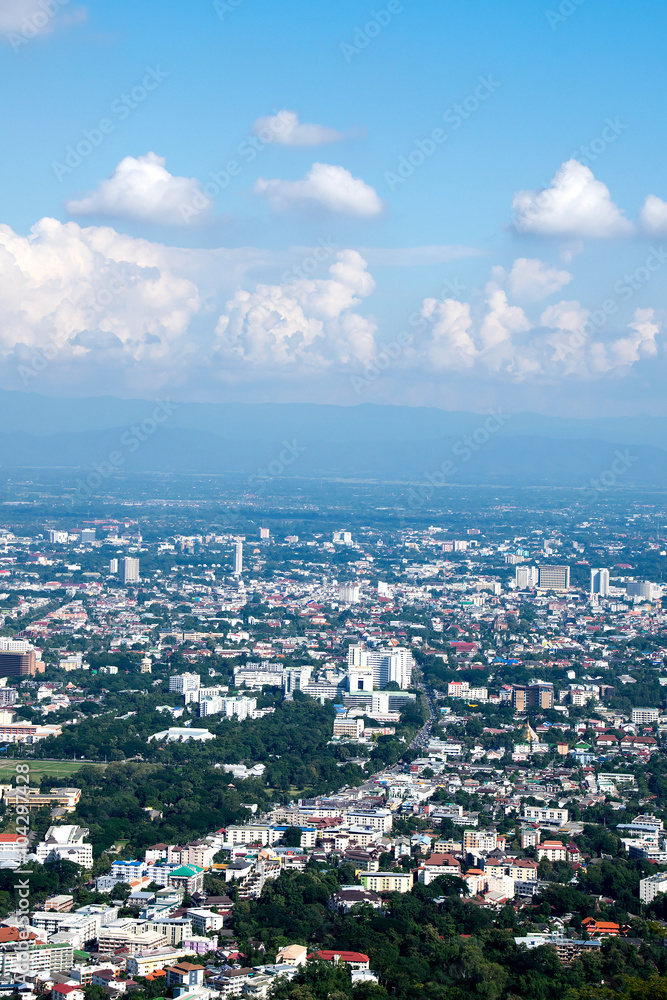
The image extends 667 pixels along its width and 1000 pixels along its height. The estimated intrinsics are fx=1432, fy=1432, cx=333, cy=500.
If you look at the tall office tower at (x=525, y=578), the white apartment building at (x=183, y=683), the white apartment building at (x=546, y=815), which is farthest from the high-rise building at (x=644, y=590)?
the white apartment building at (x=546, y=815)

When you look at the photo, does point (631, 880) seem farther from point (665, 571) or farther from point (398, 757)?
point (665, 571)

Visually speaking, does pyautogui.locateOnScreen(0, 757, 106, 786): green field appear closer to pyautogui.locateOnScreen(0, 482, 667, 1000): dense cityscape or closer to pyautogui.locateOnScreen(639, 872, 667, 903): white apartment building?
pyautogui.locateOnScreen(0, 482, 667, 1000): dense cityscape

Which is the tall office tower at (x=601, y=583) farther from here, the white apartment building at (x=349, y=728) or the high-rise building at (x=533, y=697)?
the white apartment building at (x=349, y=728)

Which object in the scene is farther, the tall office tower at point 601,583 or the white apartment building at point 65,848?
the tall office tower at point 601,583

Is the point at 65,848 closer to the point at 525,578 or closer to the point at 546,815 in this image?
the point at 546,815

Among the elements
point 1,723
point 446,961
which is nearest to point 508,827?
point 446,961

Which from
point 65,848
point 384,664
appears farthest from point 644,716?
point 65,848
